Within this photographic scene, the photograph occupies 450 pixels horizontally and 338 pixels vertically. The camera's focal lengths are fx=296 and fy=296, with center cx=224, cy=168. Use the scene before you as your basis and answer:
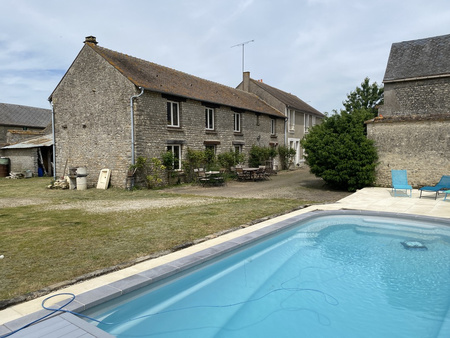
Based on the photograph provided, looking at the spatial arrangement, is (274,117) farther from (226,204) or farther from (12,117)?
(12,117)

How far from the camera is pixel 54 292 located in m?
3.40

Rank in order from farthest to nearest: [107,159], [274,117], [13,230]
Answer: [274,117] < [107,159] < [13,230]

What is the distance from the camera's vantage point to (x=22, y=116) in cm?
3584

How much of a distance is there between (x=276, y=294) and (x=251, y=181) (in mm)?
13438

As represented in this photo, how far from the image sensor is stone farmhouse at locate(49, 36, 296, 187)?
14000mm

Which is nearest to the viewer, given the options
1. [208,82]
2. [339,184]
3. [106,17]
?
[106,17]

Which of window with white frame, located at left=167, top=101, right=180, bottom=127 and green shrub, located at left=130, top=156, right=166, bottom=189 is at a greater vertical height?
window with white frame, located at left=167, top=101, right=180, bottom=127

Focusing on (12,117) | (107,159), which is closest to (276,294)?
(107,159)

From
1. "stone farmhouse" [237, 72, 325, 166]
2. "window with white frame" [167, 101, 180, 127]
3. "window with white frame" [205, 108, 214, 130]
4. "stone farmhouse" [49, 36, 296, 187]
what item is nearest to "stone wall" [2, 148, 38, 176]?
"stone farmhouse" [49, 36, 296, 187]

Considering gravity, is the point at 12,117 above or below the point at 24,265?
above

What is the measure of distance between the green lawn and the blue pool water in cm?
104

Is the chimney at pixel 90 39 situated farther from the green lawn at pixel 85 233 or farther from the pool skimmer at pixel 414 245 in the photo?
the pool skimmer at pixel 414 245

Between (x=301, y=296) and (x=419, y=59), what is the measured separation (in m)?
18.9

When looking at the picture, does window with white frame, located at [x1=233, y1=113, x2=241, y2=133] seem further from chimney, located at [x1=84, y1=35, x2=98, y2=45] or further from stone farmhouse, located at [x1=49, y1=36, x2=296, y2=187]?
chimney, located at [x1=84, y1=35, x2=98, y2=45]
